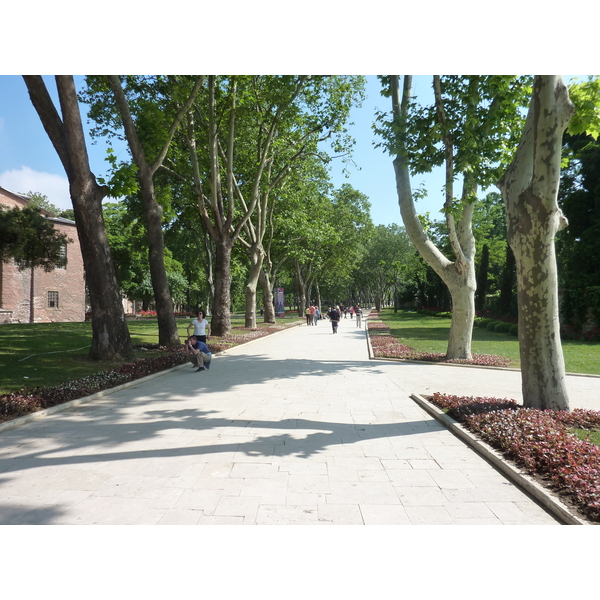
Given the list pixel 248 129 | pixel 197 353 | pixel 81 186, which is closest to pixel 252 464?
pixel 197 353

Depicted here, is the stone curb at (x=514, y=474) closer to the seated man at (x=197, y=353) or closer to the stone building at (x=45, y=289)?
the seated man at (x=197, y=353)

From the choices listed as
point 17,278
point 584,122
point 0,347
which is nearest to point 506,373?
point 584,122

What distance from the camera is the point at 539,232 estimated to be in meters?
6.18

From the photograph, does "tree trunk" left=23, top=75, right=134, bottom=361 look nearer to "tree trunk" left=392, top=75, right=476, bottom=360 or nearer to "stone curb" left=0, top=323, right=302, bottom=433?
"stone curb" left=0, top=323, right=302, bottom=433

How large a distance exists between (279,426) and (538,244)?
451 cm

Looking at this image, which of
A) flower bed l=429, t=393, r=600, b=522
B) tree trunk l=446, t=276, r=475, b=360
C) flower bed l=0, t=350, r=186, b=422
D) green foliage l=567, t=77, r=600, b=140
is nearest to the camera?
flower bed l=429, t=393, r=600, b=522

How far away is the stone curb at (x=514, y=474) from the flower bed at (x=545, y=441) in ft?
0.36

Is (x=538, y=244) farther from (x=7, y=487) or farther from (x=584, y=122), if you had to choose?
(x=7, y=487)

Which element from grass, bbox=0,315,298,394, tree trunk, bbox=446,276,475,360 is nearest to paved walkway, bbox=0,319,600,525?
grass, bbox=0,315,298,394

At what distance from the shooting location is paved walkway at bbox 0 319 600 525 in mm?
3754

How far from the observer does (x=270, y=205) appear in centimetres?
3006

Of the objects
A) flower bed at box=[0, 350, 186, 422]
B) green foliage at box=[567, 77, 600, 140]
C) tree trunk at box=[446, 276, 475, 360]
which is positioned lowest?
flower bed at box=[0, 350, 186, 422]

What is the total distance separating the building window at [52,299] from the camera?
39.2 metres

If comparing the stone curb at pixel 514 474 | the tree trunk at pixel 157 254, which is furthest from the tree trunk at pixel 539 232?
the tree trunk at pixel 157 254
